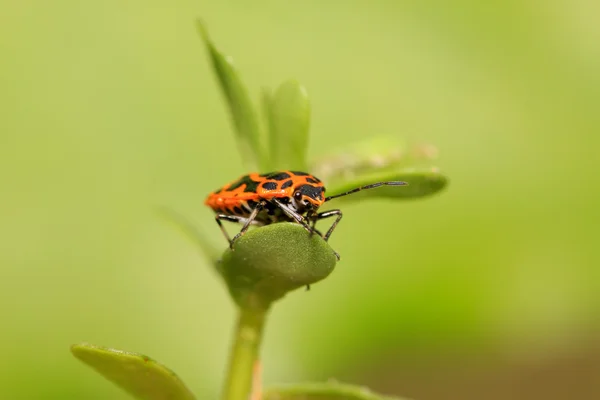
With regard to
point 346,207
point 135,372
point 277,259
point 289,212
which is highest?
point 346,207

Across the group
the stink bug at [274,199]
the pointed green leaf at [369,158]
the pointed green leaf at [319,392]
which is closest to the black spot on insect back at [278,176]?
the stink bug at [274,199]

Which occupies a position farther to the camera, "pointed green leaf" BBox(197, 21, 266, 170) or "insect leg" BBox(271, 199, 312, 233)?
"insect leg" BBox(271, 199, 312, 233)

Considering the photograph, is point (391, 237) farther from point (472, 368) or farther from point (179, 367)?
point (179, 367)

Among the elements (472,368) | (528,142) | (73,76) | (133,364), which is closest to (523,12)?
(528,142)

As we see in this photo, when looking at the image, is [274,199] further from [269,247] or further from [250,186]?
[269,247]

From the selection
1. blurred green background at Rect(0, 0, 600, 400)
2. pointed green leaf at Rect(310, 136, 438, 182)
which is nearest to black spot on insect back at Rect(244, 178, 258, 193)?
pointed green leaf at Rect(310, 136, 438, 182)

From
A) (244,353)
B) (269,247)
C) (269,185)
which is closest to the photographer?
(269,247)

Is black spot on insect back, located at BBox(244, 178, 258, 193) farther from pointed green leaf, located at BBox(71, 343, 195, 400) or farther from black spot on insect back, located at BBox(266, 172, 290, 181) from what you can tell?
pointed green leaf, located at BBox(71, 343, 195, 400)

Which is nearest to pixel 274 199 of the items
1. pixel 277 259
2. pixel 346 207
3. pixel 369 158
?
pixel 369 158
